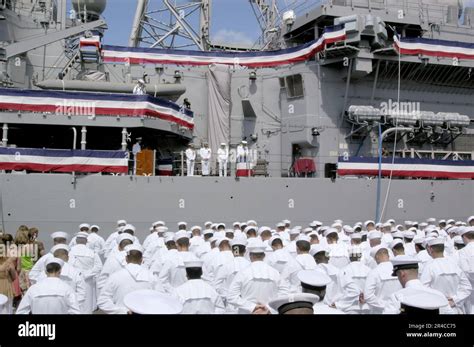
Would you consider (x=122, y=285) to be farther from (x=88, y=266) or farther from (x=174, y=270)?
(x=88, y=266)

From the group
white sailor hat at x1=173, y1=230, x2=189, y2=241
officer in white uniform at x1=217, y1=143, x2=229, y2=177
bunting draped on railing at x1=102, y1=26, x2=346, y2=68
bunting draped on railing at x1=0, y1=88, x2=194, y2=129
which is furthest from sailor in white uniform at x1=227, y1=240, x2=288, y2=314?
bunting draped on railing at x1=102, y1=26, x2=346, y2=68

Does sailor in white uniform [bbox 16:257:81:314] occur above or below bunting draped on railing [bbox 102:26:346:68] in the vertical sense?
below

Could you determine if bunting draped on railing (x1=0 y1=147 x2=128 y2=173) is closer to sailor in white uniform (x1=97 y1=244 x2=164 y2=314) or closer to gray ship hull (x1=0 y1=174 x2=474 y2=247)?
gray ship hull (x1=0 y1=174 x2=474 y2=247)

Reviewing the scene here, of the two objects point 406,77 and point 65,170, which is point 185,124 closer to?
point 65,170

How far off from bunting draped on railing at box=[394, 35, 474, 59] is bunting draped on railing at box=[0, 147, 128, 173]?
30.5 ft

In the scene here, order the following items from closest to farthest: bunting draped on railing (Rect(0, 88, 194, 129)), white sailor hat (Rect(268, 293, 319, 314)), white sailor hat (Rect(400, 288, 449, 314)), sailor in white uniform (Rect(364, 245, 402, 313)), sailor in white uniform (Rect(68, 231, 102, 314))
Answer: white sailor hat (Rect(268, 293, 319, 314))
white sailor hat (Rect(400, 288, 449, 314))
sailor in white uniform (Rect(364, 245, 402, 313))
sailor in white uniform (Rect(68, 231, 102, 314))
bunting draped on railing (Rect(0, 88, 194, 129))

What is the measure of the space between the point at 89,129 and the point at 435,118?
11.0 m

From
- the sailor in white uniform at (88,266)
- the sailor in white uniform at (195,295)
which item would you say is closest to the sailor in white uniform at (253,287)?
the sailor in white uniform at (195,295)

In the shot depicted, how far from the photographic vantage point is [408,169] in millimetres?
15688

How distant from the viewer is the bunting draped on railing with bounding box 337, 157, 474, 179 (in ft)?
49.3

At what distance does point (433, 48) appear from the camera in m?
16.5

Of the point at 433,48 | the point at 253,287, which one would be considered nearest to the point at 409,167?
the point at 433,48

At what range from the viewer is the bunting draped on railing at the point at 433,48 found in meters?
16.1
